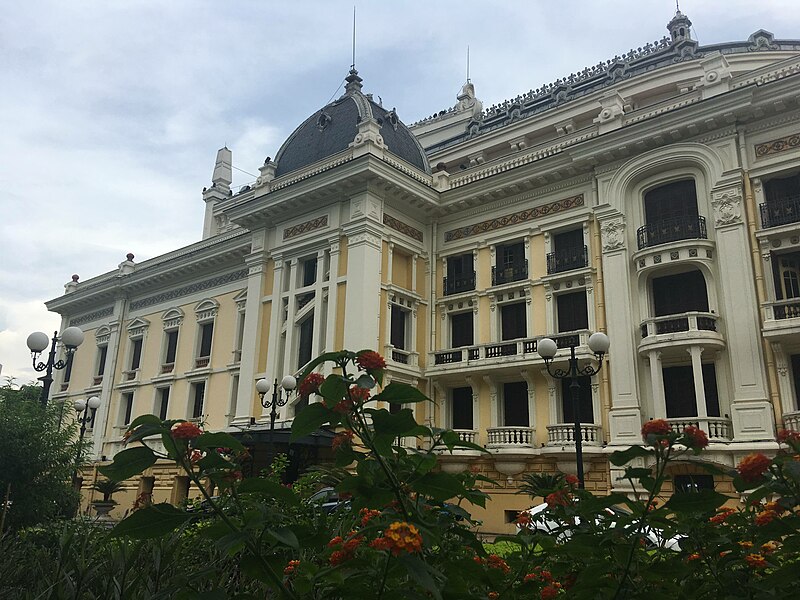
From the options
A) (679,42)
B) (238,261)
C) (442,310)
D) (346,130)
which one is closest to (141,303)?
(238,261)

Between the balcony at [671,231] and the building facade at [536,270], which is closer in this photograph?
the building facade at [536,270]

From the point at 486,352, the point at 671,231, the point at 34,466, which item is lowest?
the point at 34,466

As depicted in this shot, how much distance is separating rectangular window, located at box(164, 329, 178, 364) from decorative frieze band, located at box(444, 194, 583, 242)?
48.5 feet

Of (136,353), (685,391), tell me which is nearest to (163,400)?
(136,353)

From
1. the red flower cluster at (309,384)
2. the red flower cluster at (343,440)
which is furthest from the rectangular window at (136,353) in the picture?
the red flower cluster at (343,440)

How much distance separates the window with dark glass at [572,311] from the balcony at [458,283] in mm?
3384

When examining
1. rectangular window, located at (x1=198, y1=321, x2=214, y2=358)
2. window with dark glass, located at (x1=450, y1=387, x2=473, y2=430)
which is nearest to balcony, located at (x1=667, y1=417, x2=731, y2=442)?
window with dark glass, located at (x1=450, y1=387, x2=473, y2=430)

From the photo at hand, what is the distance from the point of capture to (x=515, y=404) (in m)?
21.5

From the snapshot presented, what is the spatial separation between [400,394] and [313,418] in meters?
0.37

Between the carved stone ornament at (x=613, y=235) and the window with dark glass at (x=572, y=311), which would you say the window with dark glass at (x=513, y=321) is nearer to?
the window with dark glass at (x=572, y=311)

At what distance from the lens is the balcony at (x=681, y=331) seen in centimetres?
1722

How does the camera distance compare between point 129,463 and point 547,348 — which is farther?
point 547,348

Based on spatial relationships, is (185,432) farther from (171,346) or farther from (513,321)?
(171,346)

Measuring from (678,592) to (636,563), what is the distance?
0.21 m
